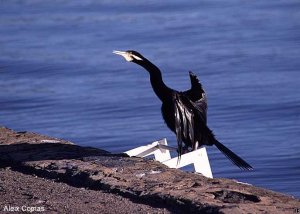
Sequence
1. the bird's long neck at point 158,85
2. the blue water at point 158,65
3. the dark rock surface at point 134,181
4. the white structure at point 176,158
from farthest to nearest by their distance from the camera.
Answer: the blue water at point 158,65
the bird's long neck at point 158,85
the white structure at point 176,158
the dark rock surface at point 134,181

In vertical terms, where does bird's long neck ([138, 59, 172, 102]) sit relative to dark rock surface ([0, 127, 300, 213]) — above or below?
above

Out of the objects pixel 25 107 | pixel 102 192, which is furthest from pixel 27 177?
pixel 25 107

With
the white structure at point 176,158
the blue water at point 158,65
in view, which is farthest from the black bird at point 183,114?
the blue water at point 158,65

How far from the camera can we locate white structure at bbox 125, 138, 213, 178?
7.63 metres

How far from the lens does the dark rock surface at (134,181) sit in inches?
242

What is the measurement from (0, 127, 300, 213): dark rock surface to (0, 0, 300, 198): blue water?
3.78 meters

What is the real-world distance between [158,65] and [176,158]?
7.73 metres

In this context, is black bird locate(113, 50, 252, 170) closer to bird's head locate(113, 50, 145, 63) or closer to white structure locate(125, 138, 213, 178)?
bird's head locate(113, 50, 145, 63)

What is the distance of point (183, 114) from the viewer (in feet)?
27.2

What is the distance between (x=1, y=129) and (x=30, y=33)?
1034 cm

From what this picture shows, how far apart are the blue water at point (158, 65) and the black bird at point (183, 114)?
238cm

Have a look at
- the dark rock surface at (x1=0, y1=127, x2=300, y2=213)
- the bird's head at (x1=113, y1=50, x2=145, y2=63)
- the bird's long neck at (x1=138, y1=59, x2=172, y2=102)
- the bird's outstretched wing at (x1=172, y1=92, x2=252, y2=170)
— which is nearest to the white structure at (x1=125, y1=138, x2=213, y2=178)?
the bird's outstretched wing at (x1=172, y1=92, x2=252, y2=170)

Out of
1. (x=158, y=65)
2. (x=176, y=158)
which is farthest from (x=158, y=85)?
(x=158, y=65)

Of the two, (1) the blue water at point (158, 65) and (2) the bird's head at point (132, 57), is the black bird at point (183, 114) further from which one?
(1) the blue water at point (158, 65)
